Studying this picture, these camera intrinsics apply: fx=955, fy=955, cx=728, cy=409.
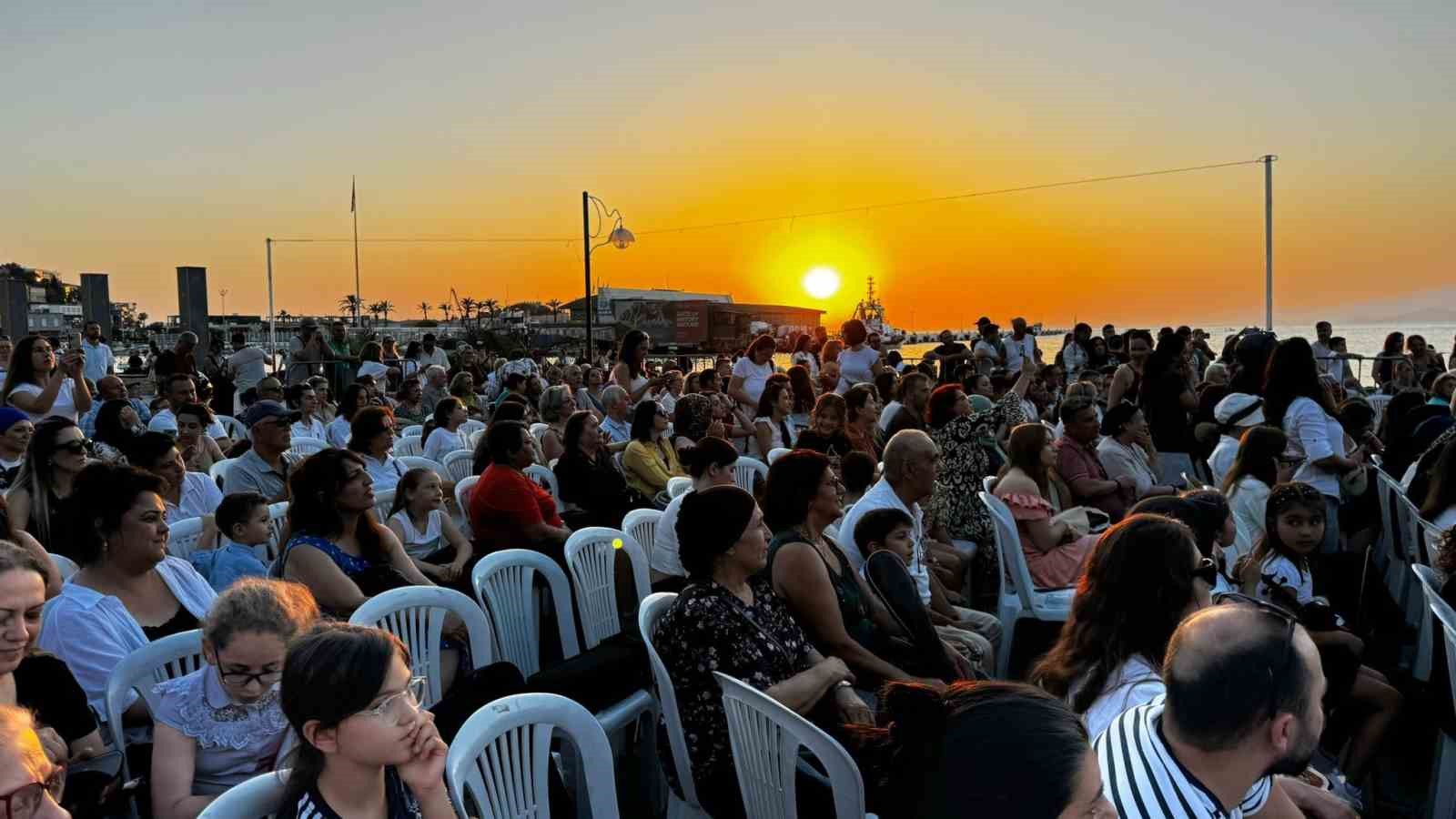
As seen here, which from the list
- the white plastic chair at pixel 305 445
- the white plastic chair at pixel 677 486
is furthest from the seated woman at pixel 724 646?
the white plastic chair at pixel 305 445

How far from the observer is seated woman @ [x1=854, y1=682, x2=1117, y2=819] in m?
1.30

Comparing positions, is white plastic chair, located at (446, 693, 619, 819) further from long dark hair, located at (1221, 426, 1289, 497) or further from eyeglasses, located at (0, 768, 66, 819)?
long dark hair, located at (1221, 426, 1289, 497)

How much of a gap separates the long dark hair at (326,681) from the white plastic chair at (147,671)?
0.91 meters

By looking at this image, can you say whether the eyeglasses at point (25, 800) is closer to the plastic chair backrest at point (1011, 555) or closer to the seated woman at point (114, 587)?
the seated woman at point (114, 587)

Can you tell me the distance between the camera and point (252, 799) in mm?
1870

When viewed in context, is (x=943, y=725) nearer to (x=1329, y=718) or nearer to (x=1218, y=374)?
(x=1329, y=718)

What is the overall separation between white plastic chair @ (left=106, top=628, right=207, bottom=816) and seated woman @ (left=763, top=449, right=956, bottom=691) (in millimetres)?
1794

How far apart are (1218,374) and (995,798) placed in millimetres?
8778

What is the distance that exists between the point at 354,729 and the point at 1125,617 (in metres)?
1.75

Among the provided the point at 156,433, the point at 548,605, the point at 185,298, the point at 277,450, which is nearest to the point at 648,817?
the point at 548,605

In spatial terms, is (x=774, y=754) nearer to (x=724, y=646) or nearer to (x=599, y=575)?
(x=724, y=646)

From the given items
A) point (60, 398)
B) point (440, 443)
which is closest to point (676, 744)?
point (440, 443)

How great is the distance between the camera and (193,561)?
3875 mm

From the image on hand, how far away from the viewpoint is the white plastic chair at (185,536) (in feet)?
14.5
